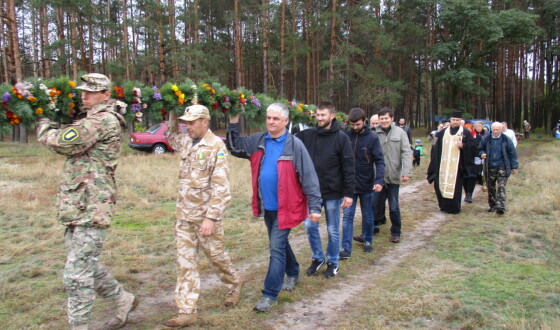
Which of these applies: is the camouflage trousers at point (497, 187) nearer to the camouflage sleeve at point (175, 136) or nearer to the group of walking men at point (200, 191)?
the group of walking men at point (200, 191)

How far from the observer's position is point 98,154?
2.95 meters

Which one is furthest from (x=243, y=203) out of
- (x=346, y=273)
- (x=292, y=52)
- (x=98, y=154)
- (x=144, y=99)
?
(x=292, y=52)

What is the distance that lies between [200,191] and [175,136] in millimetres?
641

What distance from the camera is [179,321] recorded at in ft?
10.4

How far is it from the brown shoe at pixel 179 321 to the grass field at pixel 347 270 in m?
0.09

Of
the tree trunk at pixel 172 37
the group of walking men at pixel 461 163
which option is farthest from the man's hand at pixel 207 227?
the tree trunk at pixel 172 37

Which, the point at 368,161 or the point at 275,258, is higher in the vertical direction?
the point at 368,161

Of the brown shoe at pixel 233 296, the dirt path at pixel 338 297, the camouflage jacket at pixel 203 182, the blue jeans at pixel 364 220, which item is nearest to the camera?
the camouflage jacket at pixel 203 182

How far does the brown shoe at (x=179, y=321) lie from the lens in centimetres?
317

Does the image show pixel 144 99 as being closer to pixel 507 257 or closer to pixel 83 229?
pixel 83 229

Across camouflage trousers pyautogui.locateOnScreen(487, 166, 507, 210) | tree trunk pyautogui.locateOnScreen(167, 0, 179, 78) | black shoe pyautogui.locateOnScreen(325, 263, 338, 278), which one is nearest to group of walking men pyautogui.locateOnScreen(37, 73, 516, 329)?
black shoe pyautogui.locateOnScreen(325, 263, 338, 278)

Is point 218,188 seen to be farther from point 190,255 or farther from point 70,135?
point 70,135

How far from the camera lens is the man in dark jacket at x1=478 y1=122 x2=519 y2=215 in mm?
7645

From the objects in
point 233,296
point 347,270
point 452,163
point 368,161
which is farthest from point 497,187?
point 233,296
